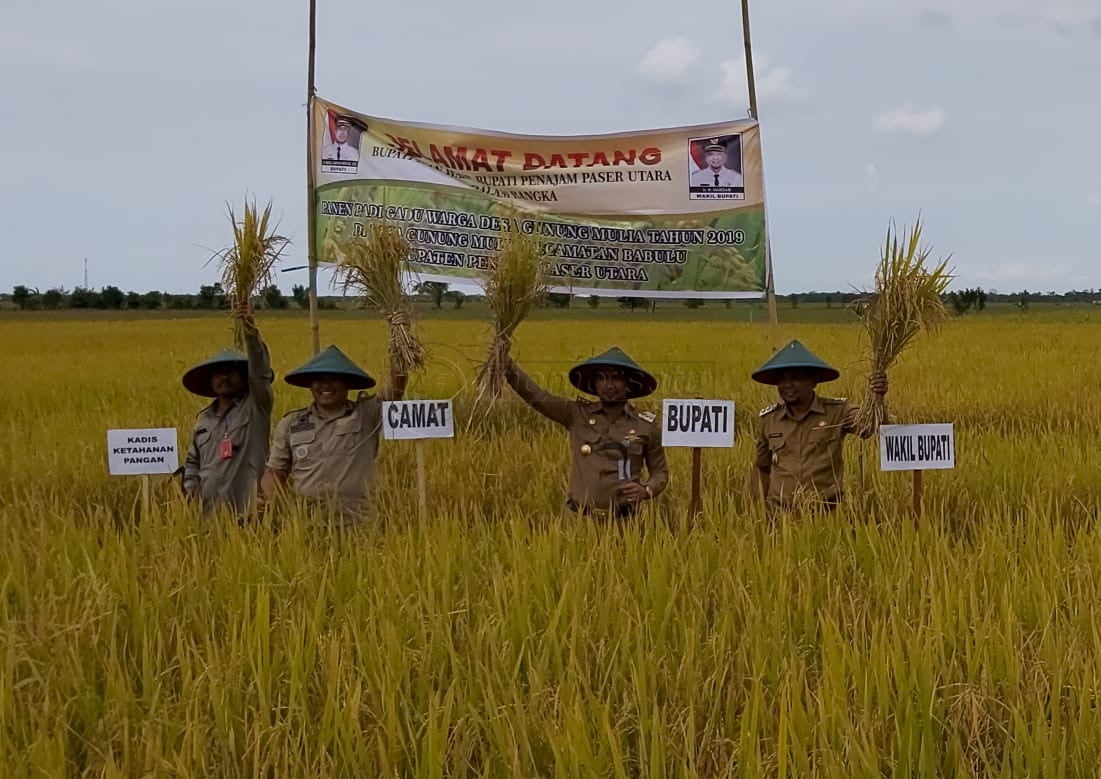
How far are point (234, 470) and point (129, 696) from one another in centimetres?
202

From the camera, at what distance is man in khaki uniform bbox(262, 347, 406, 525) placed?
381 cm

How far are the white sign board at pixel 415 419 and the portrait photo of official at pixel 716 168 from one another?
3780mm

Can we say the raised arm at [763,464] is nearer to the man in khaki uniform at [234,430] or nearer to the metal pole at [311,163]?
the man in khaki uniform at [234,430]

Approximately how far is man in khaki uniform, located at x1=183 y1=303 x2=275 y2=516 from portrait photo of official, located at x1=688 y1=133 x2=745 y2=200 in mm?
3928

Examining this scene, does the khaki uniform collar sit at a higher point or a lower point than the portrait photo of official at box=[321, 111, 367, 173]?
Answer: lower

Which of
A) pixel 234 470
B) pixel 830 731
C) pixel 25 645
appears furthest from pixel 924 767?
pixel 234 470

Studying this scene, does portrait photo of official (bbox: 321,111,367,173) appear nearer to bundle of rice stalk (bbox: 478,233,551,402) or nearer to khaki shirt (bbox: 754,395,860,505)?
bundle of rice stalk (bbox: 478,233,551,402)

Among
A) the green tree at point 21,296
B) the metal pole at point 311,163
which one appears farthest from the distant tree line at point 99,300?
the metal pole at point 311,163

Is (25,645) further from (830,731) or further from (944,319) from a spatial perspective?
(944,319)

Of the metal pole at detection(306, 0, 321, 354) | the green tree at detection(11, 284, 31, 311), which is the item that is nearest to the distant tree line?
the green tree at detection(11, 284, 31, 311)

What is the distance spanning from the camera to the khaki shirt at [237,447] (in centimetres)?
402

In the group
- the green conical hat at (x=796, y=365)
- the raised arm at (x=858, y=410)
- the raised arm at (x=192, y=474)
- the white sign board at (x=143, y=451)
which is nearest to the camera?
the raised arm at (x=858, y=410)

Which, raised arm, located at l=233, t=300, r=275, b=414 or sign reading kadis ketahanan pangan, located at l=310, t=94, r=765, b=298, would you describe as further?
sign reading kadis ketahanan pangan, located at l=310, t=94, r=765, b=298

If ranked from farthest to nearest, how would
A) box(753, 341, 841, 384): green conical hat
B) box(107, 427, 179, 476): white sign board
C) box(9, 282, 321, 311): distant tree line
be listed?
box(9, 282, 321, 311): distant tree line
box(107, 427, 179, 476): white sign board
box(753, 341, 841, 384): green conical hat
